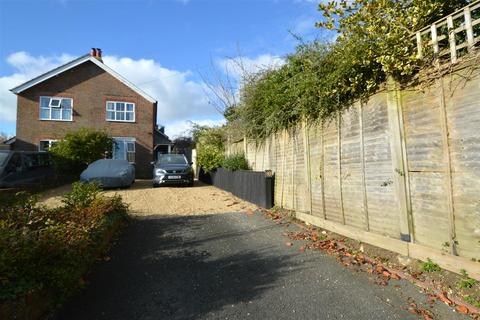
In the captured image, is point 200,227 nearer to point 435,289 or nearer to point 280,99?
point 280,99

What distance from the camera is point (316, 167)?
689 centimetres

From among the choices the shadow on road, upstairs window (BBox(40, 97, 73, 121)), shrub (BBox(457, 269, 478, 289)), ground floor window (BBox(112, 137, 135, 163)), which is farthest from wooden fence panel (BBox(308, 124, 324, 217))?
upstairs window (BBox(40, 97, 73, 121))

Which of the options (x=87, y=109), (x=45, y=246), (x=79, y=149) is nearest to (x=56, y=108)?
(x=87, y=109)

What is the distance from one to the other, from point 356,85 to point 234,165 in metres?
6.71

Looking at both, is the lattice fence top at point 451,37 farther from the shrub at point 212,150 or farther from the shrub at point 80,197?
the shrub at point 212,150

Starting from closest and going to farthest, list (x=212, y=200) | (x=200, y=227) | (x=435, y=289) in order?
(x=435, y=289)
(x=200, y=227)
(x=212, y=200)

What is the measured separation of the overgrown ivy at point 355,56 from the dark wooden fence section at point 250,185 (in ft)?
7.11

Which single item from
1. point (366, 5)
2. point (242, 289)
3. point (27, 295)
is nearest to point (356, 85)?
point (366, 5)

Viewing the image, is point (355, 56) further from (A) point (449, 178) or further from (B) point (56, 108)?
(B) point (56, 108)

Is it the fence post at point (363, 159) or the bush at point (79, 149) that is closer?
the fence post at point (363, 159)

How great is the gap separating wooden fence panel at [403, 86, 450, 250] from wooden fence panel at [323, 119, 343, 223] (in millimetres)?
1687

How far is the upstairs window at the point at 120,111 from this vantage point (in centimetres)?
2153

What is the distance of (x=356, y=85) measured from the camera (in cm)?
539

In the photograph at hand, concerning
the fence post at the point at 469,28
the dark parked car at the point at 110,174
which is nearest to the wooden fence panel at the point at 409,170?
the fence post at the point at 469,28
